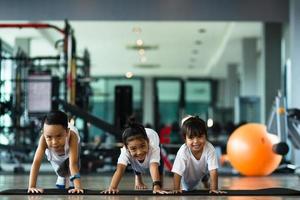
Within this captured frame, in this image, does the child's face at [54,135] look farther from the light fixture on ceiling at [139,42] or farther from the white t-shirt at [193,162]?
the light fixture on ceiling at [139,42]

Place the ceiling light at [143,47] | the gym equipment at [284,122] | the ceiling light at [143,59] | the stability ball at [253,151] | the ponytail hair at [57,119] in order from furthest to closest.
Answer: the ceiling light at [143,59]
the ceiling light at [143,47]
the gym equipment at [284,122]
the stability ball at [253,151]
the ponytail hair at [57,119]

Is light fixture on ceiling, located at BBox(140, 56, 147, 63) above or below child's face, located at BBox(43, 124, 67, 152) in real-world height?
above

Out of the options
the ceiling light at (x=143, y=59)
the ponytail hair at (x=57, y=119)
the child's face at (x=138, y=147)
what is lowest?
the child's face at (x=138, y=147)

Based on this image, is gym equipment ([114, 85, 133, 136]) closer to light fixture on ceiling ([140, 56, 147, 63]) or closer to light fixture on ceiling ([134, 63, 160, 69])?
light fixture on ceiling ([140, 56, 147, 63])

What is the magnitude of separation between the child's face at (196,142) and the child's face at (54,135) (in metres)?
0.78

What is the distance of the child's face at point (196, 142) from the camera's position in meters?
3.94

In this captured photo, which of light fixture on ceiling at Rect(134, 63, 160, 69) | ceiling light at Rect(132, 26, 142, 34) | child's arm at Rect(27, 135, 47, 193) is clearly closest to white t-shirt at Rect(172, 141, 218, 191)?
child's arm at Rect(27, 135, 47, 193)

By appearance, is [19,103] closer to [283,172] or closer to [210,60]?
[283,172]

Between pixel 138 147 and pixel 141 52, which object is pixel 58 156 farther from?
pixel 141 52

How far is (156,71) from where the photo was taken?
980 inches

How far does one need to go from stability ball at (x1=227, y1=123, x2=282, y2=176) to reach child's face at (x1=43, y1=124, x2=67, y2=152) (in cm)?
365

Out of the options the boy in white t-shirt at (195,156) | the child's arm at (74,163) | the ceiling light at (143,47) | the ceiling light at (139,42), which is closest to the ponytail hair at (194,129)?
the boy in white t-shirt at (195,156)

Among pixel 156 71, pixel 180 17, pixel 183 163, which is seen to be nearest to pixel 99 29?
pixel 180 17

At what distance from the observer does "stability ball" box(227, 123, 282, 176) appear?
7.15m
